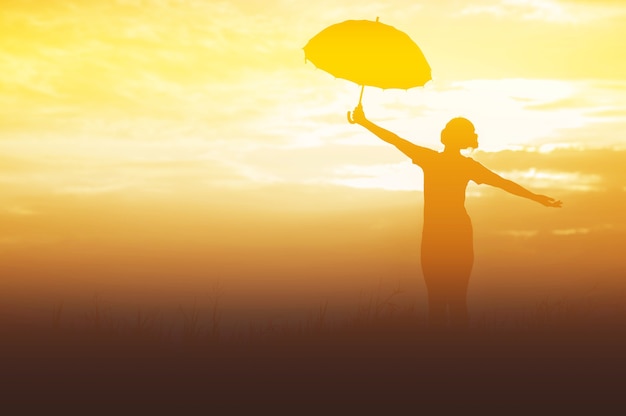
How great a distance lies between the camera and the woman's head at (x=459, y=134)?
10.4 m

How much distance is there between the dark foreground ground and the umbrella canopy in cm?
336

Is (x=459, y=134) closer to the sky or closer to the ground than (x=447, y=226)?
closer to the sky

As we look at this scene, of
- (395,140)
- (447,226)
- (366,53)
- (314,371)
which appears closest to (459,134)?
(395,140)

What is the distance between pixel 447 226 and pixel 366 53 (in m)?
2.48

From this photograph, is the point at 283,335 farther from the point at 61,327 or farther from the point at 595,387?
the point at 595,387

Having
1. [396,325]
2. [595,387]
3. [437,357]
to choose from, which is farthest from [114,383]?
[595,387]

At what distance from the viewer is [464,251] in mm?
10336

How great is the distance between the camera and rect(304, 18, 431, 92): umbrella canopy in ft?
35.7

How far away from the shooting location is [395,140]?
10.6 m

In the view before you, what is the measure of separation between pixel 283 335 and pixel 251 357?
1162mm

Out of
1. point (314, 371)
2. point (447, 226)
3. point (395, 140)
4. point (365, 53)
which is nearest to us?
point (314, 371)

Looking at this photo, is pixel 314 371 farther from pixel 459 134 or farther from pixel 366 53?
pixel 366 53

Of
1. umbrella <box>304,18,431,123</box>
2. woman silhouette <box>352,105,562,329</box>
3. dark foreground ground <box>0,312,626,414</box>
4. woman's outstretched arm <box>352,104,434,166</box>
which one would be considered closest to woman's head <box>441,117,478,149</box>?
woman silhouette <box>352,105,562,329</box>

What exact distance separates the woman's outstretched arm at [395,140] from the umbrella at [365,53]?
0.16 m
